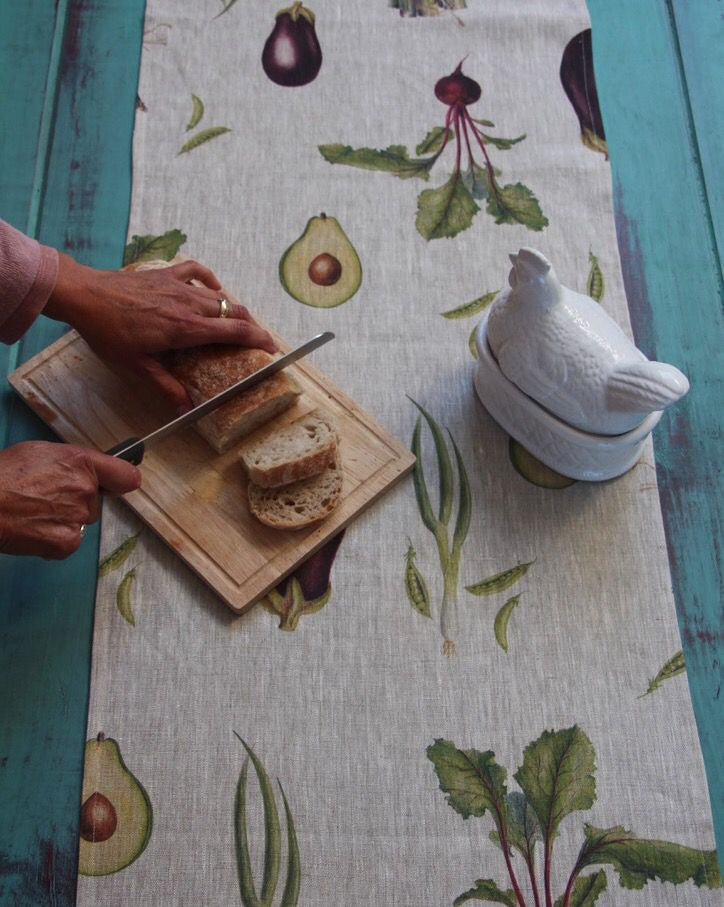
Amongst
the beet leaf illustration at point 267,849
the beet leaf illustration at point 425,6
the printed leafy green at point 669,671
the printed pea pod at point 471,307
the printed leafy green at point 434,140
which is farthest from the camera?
the beet leaf illustration at point 425,6

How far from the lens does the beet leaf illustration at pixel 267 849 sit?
97 centimetres

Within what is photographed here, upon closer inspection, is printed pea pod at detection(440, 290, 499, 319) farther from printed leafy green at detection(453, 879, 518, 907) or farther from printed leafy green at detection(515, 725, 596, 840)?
printed leafy green at detection(453, 879, 518, 907)

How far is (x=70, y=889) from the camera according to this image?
98 cm

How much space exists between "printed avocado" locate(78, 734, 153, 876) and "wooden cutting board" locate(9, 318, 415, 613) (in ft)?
0.78

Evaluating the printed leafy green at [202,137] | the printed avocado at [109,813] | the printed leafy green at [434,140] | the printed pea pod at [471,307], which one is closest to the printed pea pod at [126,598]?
the printed avocado at [109,813]

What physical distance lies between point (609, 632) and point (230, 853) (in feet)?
1.81

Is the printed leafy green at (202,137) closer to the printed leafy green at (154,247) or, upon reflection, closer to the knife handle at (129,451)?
the printed leafy green at (154,247)

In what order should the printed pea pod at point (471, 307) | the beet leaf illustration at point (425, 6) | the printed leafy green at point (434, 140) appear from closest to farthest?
the printed pea pod at point (471, 307), the printed leafy green at point (434, 140), the beet leaf illustration at point (425, 6)

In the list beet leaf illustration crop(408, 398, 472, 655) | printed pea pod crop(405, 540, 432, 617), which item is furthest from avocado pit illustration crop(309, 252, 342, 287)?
printed pea pod crop(405, 540, 432, 617)

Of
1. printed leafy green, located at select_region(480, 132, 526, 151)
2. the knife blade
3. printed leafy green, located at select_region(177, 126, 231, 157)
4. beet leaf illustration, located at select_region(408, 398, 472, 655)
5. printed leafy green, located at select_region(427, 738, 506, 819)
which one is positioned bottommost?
printed leafy green, located at select_region(427, 738, 506, 819)

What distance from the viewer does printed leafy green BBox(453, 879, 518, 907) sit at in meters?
0.98

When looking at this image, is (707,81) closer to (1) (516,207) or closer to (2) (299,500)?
(1) (516,207)

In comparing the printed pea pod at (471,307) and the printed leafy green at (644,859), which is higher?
the printed pea pod at (471,307)

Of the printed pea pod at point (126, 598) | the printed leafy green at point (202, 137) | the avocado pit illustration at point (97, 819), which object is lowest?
the avocado pit illustration at point (97, 819)
